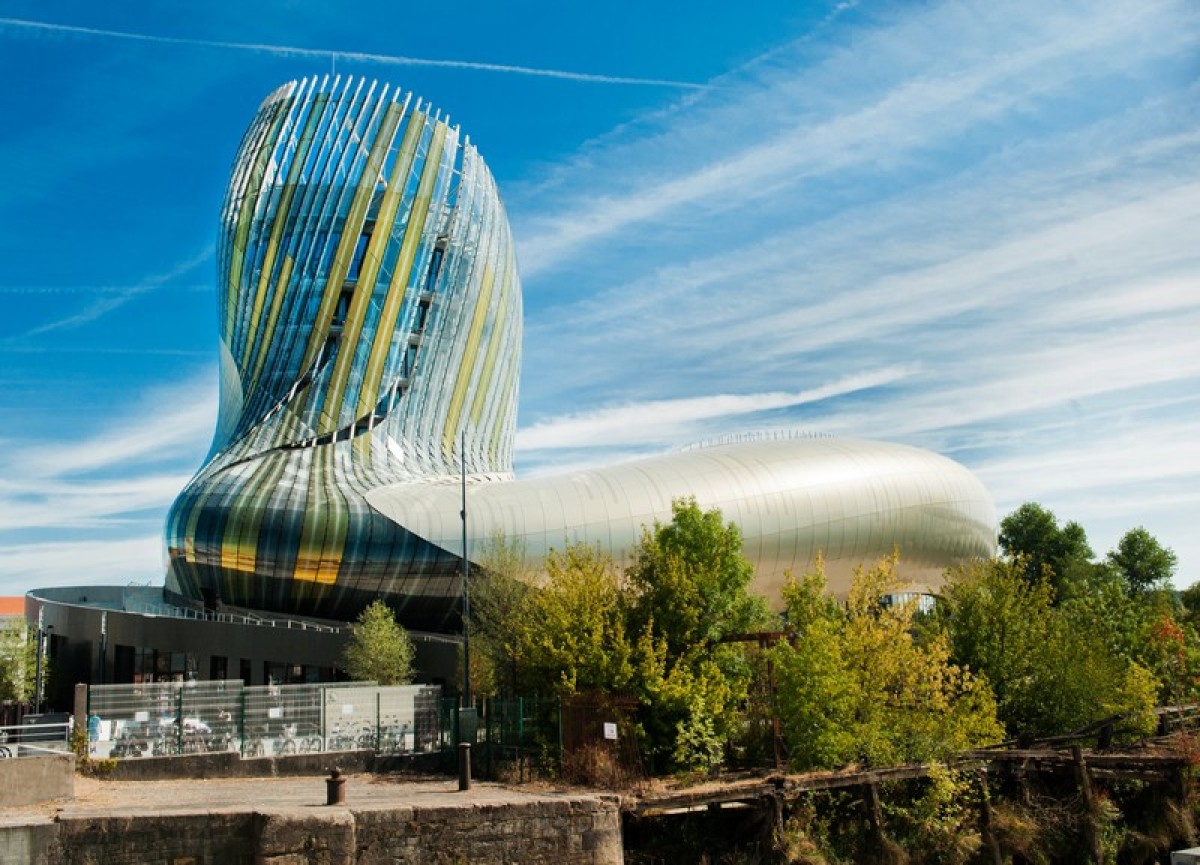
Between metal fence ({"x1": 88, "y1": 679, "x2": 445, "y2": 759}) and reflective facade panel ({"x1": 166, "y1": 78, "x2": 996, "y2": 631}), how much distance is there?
20461 millimetres

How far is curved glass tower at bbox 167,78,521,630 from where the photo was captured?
2013 inches

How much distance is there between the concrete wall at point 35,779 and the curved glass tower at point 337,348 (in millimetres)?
30035

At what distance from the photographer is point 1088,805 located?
2575cm

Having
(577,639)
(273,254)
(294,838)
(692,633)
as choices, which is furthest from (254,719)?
(273,254)

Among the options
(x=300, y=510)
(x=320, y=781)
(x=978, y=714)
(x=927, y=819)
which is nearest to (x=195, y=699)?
(x=320, y=781)

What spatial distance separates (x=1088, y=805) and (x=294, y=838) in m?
18.4

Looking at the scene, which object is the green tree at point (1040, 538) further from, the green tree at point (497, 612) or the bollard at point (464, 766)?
the bollard at point (464, 766)

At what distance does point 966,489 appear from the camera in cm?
6025

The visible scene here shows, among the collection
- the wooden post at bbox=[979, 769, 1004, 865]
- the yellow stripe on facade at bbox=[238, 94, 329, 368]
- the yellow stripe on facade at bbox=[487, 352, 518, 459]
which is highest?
the yellow stripe on facade at bbox=[238, 94, 329, 368]

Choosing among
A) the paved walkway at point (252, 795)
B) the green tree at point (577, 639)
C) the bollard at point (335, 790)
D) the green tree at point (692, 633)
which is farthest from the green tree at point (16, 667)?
the bollard at point (335, 790)

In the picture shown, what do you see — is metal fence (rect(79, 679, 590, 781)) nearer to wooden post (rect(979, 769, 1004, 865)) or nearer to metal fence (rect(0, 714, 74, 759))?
metal fence (rect(0, 714, 74, 759))

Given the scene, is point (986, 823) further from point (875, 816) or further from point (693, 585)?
point (693, 585)

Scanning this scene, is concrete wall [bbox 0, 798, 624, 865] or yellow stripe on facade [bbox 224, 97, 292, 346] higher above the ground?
yellow stripe on facade [bbox 224, 97, 292, 346]

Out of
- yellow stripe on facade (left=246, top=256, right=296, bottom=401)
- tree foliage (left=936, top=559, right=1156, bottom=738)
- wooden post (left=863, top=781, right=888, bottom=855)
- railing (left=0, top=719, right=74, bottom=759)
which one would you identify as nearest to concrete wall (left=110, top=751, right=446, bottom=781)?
railing (left=0, top=719, right=74, bottom=759)
